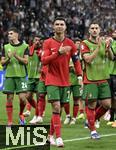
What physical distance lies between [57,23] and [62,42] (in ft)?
1.23

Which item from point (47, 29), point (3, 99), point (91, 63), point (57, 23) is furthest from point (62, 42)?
point (47, 29)

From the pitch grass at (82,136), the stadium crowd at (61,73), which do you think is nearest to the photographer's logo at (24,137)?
the stadium crowd at (61,73)

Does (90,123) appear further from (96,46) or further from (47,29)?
(47,29)

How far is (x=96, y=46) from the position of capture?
1162 centimetres

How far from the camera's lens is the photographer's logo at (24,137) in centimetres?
1066

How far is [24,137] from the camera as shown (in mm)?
11383

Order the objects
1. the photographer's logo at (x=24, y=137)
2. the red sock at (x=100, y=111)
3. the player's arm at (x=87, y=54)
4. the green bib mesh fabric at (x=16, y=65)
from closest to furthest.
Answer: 1. the photographer's logo at (x=24, y=137)
2. the player's arm at (x=87, y=54)
3. the red sock at (x=100, y=111)
4. the green bib mesh fabric at (x=16, y=65)

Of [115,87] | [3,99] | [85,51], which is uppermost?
[85,51]

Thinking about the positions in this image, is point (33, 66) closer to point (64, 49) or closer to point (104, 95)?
point (104, 95)

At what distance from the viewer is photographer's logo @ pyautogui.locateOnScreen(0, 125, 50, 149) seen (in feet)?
35.0

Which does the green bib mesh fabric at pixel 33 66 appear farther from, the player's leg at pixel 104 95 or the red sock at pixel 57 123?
the red sock at pixel 57 123

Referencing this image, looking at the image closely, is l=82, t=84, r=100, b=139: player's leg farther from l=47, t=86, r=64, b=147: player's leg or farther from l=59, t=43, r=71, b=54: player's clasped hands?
l=59, t=43, r=71, b=54: player's clasped hands

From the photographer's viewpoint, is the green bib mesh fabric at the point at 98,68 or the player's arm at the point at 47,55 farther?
the green bib mesh fabric at the point at 98,68

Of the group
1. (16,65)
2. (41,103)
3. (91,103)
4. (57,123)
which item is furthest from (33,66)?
(57,123)
